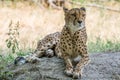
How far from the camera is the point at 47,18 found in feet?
41.0

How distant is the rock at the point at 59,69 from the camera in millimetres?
6273

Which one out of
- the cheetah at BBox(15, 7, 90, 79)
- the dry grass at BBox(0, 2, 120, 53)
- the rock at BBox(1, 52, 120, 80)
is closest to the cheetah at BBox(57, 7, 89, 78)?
the cheetah at BBox(15, 7, 90, 79)

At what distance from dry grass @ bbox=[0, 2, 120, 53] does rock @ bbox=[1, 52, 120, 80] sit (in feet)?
11.6

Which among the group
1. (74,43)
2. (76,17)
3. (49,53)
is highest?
(76,17)

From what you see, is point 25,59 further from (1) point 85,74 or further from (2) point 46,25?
(2) point 46,25

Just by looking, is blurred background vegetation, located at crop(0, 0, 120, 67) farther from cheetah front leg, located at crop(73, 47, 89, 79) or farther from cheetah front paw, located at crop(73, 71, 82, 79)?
cheetah front paw, located at crop(73, 71, 82, 79)

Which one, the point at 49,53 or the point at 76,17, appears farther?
the point at 49,53

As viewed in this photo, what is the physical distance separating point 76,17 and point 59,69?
0.73 metres

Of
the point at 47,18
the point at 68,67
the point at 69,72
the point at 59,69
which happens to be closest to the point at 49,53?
the point at 59,69

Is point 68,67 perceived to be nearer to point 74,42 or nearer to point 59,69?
point 59,69

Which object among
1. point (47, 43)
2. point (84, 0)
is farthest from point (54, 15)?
point (47, 43)

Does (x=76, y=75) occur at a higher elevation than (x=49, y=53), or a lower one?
lower

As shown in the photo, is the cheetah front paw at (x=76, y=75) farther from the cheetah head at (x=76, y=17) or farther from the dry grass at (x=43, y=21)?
the dry grass at (x=43, y=21)

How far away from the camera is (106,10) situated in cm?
1348
